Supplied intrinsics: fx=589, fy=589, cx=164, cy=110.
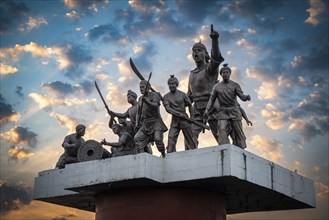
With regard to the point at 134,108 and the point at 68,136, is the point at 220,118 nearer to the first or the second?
the point at 134,108

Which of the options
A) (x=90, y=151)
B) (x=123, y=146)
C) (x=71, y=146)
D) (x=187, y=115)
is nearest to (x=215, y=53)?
(x=187, y=115)

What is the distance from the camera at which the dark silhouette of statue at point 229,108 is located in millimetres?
15031

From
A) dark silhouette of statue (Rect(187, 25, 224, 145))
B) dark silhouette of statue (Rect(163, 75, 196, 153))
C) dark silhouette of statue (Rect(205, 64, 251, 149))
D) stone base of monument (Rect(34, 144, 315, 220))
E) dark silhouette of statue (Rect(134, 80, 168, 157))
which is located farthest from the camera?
dark silhouette of statue (Rect(187, 25, 224, 145))

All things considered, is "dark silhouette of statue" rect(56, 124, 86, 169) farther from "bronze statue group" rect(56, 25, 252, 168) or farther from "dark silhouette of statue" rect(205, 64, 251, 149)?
"dark silhouette of statue" rect(205, 64, 251, 149)

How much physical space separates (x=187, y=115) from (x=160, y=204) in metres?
2.62

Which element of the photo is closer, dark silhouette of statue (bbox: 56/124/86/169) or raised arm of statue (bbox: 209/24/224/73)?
raised arm of statue (bbox: 209/24/224/73)

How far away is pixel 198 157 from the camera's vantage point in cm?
1393

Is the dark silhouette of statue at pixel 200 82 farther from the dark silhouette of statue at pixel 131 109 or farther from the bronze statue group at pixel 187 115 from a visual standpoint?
the dark silhouette of statue at pixel 131 109

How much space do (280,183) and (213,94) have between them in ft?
9.35

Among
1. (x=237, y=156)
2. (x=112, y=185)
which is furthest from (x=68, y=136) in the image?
(x=237, y=156)

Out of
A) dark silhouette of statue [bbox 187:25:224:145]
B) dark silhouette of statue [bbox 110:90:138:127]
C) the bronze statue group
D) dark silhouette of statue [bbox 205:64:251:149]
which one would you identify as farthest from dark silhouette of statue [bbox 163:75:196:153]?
dark silhouette of statue [bbox 110:90:138:127]

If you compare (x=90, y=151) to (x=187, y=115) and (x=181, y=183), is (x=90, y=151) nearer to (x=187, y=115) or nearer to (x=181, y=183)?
(x=187, y=115)

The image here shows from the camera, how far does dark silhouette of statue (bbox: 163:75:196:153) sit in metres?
15.5

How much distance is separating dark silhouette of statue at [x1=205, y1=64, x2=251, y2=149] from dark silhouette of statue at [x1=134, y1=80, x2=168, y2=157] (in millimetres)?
1585
